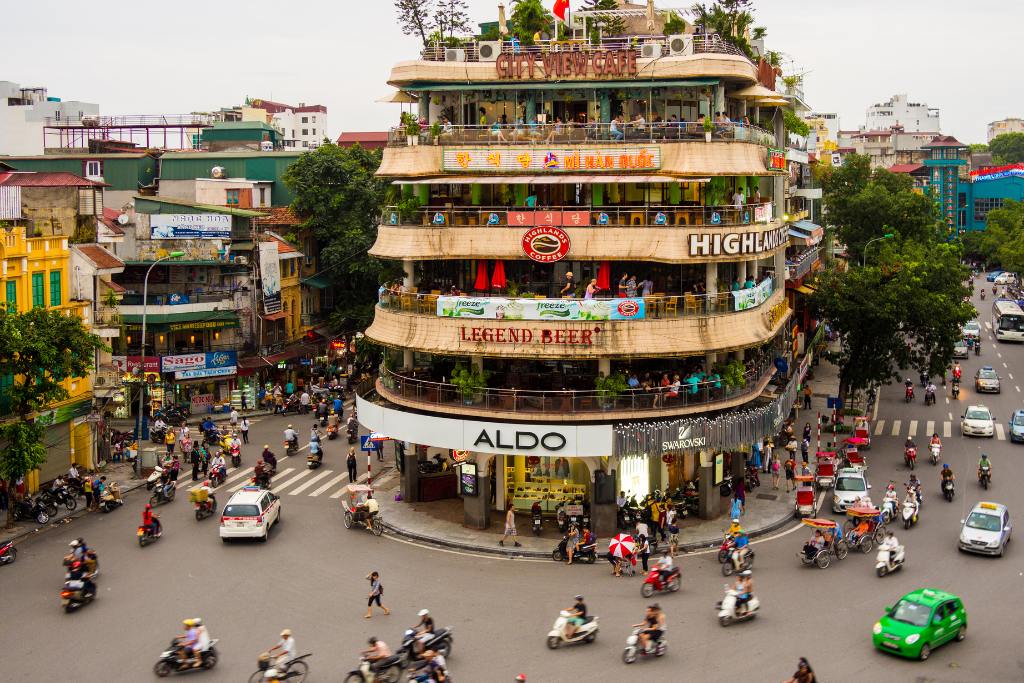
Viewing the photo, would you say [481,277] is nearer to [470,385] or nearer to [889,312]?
[470,385]

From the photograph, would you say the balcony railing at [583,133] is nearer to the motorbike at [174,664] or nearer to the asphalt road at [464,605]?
the asphalt road at [464,605]

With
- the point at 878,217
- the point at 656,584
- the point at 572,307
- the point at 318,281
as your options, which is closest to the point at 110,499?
the point at 572,307

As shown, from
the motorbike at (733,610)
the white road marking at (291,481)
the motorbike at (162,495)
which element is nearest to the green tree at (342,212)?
the white road marking at (291,481)

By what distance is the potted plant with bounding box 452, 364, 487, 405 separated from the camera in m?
42.1

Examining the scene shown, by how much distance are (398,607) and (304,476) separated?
18487 millimetres

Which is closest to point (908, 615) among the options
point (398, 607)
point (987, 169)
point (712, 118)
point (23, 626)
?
point (398, 607)

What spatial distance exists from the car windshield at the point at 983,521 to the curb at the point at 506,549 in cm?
706

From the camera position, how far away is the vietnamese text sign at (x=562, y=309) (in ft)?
136

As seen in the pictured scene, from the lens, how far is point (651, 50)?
43.7 meters

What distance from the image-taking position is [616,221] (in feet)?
142

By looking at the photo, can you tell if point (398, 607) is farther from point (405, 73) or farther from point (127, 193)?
point (127, 193)

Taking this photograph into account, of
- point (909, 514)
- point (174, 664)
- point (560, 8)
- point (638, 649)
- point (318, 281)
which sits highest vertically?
point (560, 8)

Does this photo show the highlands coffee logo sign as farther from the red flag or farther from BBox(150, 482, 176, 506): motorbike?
BBox(150, 482, 176, 506): motorbike

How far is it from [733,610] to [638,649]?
3830 millimetres
